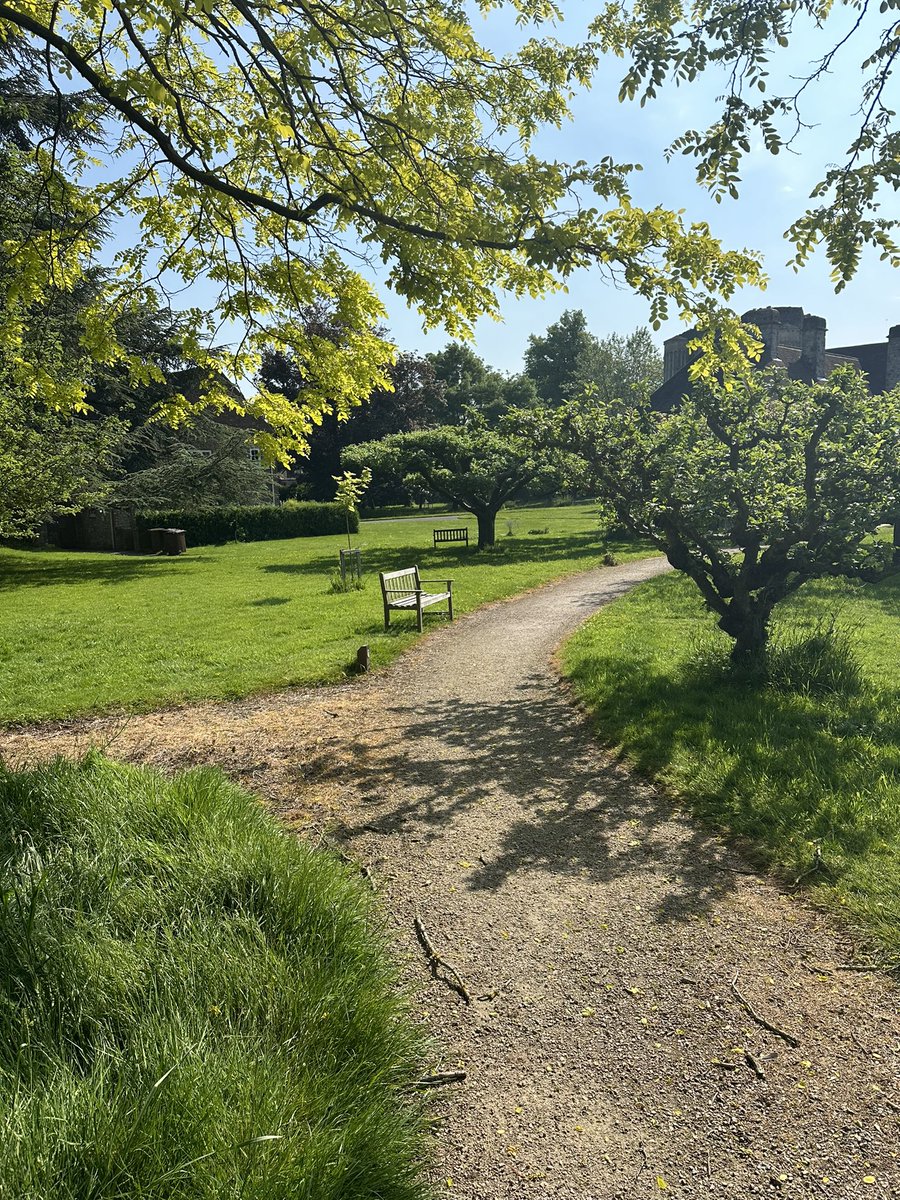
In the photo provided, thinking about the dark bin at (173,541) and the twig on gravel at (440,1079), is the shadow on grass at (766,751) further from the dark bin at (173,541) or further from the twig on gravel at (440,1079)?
the dark bin at (173,541)

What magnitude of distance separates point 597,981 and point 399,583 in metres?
9.89

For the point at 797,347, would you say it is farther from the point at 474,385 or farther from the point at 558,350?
the point at 558,350

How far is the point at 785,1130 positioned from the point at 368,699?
6116mm

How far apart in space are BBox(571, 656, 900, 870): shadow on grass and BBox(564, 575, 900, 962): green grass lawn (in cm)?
1

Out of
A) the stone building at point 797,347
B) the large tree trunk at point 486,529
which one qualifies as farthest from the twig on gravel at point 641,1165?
the stone building at point 797,347

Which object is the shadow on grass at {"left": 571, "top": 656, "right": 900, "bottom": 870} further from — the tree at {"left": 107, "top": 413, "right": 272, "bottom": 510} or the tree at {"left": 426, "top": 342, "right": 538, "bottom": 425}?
the tree at {"left": 426, "top": 342, "right": 538, "bottom": 425}

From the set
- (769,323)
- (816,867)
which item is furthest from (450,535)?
(816,867)

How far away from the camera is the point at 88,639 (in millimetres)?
11781

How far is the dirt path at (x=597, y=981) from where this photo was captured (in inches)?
93.8

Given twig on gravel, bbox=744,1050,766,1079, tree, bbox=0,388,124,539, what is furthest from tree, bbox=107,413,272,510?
twig on gravel, bbox=744,1050,766,1079

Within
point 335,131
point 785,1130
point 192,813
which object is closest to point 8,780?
point 192,813

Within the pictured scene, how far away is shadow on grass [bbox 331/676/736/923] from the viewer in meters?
4.28

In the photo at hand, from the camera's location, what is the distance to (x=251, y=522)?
3612 centimetres

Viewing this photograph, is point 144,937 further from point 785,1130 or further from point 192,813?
point 785,1130
